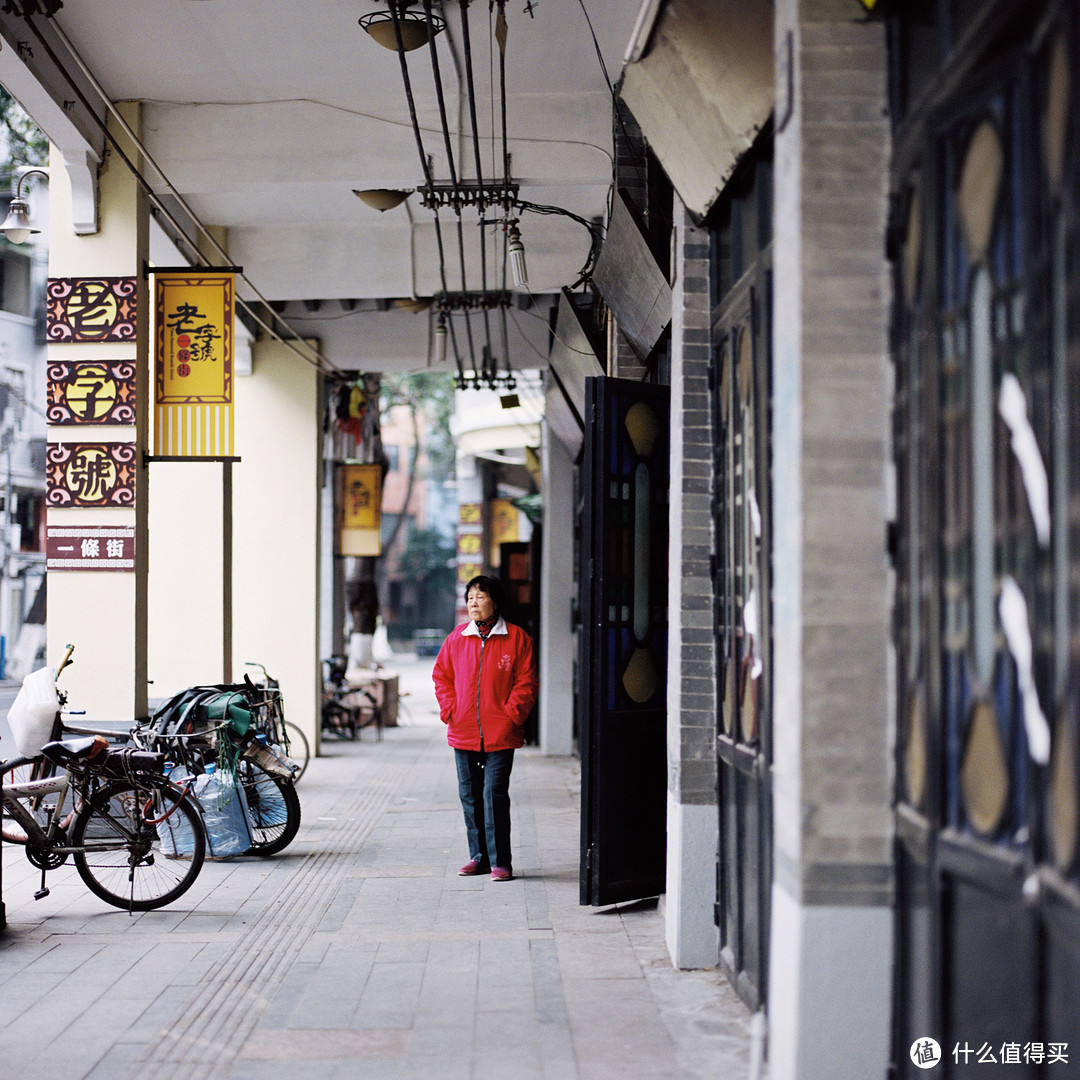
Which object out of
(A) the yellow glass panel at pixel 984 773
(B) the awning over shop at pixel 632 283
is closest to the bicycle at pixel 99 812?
(B) the awning over shop at pixel 632 283

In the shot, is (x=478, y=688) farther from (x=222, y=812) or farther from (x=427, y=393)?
(x=427, y=393)

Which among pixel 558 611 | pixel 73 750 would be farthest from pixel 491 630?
pixel 558 611

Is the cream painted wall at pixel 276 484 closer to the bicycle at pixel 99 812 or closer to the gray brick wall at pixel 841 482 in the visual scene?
the bicycle at pixel 99 812

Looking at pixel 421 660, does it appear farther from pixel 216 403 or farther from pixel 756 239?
pixel 756 239

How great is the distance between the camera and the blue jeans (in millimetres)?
7723

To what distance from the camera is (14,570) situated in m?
16.5

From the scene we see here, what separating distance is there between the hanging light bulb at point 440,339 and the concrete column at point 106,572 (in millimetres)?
4791

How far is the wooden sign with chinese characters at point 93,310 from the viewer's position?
9.14 m

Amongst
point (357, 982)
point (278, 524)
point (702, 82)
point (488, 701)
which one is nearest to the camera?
point (702, 82)

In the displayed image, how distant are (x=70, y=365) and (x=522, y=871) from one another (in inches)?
190

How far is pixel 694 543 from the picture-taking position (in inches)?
232

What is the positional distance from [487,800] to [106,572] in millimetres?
3364

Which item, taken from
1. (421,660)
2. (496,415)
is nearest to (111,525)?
(496,415)

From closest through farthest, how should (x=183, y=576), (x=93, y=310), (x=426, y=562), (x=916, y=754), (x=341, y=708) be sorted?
1. (x=916, y=754)
2. (x=93, y=310)
3. (x=183, y=576)
4. (x=341, y=708)
5. (x=426, y=562)
